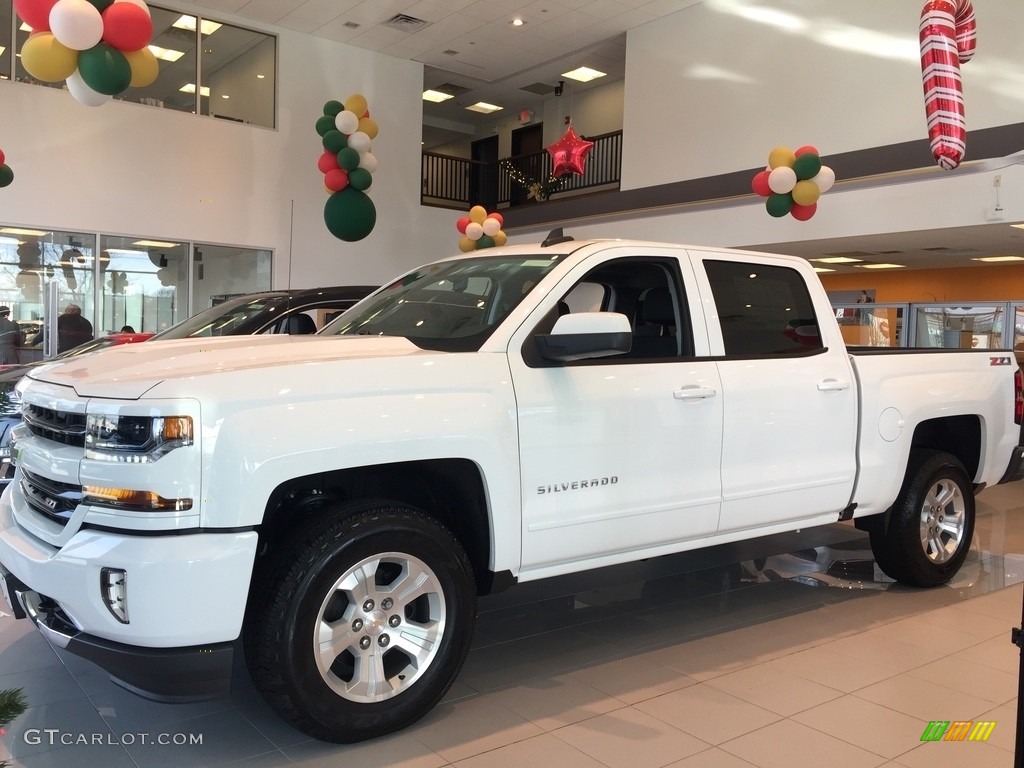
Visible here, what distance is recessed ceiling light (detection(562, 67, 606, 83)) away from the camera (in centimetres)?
1834

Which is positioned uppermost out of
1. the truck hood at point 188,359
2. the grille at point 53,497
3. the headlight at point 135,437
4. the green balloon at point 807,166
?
the green balloon at point 807,166

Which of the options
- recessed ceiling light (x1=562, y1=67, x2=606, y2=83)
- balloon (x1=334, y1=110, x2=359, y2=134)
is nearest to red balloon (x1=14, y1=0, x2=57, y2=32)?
balloon (x1=334, y1=110, x2=359, y2=134)

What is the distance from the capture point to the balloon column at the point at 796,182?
11000 mm

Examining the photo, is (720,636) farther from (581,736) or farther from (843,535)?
(843,535)

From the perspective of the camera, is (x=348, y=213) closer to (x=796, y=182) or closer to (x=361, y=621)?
(x=796, y=182)

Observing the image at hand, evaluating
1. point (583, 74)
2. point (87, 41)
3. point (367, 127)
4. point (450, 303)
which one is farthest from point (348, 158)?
point (450, 303)

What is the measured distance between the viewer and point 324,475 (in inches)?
121

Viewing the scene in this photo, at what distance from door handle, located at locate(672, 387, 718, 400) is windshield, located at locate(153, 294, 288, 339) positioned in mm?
3701

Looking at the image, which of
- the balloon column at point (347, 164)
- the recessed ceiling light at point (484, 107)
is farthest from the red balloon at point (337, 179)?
the recessed ceiling light at point (484, 107)

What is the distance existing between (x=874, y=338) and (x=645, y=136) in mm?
5185

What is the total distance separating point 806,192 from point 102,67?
8041 millimetres

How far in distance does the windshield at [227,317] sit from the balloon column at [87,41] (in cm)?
277

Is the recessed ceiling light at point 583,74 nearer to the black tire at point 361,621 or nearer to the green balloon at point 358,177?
the green balloon at point 358,177

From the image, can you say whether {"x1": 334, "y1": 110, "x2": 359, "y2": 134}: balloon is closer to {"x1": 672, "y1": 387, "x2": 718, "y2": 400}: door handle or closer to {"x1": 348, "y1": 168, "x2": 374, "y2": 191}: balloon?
{"x1": 348, "y1": 168, "x2": 374, "y2": 191}: balloon
